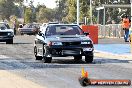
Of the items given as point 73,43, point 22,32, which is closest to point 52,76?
point 73,43

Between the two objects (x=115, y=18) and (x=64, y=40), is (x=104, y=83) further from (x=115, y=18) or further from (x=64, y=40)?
(x=115, y=18)

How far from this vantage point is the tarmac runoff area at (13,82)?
1188 cm

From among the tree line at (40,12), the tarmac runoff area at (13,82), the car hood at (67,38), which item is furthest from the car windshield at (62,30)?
the tree line at (40,12)

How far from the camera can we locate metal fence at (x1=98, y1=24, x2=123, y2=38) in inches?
1961

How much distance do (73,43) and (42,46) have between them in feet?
4.56

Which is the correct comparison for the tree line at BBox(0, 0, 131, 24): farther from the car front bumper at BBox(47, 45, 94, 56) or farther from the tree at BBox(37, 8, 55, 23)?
the car front bumper at BBox(47, 45, 94, 56)

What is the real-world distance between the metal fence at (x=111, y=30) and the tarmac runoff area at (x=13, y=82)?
3495 cm

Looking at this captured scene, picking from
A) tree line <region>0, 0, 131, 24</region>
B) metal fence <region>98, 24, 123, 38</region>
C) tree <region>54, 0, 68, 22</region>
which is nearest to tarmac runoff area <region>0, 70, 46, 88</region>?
metal fence <region>98, 24, 123, 38</region>

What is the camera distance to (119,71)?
16.3 meters

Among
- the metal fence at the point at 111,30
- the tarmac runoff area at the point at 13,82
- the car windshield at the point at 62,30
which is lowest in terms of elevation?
the metal fence at the point at 111,30

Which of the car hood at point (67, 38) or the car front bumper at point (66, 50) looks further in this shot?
the car hood at point (67, 38)

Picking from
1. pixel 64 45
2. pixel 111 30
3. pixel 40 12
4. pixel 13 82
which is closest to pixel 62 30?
pixel 64 45

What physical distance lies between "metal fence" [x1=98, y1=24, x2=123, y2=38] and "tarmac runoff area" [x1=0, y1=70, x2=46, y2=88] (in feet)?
115

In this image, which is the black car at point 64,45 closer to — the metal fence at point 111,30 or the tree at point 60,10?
the metal fence at point 111,30
